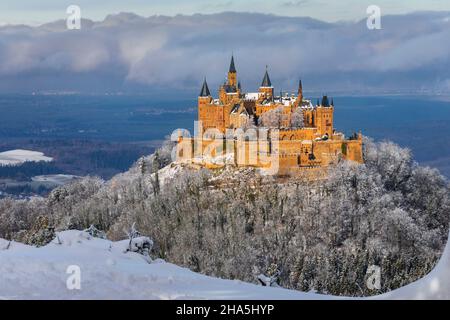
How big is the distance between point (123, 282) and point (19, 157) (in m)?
110

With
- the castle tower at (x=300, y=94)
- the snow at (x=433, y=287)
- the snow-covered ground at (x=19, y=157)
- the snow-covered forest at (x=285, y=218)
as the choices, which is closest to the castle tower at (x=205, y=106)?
the snow-covered forest at (x=285, y=218)

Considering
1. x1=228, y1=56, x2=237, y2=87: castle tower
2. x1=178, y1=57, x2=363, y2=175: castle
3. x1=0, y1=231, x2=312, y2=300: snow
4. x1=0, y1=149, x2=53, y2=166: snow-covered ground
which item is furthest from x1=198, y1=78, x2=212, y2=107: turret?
x1=0, y1=231, x2=312, y2=300: snow

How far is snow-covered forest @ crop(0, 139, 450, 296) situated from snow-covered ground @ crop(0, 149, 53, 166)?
140 feet

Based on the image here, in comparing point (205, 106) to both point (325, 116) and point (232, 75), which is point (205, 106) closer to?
point (232, 75)

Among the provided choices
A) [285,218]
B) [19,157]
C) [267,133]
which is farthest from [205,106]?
[19,157]

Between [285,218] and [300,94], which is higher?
[300,94]

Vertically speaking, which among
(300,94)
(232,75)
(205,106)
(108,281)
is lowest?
(108,281)

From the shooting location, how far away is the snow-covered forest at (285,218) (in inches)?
1791

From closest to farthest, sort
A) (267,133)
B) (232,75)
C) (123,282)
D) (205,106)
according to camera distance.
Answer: (123,282) < (267,133) < (205,106) < (232,75)

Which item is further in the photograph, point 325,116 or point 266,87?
point 266,87

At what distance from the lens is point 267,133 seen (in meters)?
66.3

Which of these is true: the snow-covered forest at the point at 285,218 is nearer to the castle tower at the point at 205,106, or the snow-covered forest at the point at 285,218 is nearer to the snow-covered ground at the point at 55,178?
the castle tower at the point at 205,106

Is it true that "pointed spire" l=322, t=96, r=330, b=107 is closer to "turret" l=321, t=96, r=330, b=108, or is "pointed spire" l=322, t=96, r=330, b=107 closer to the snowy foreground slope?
"turret" l=321, t=96, r=330, b=108
